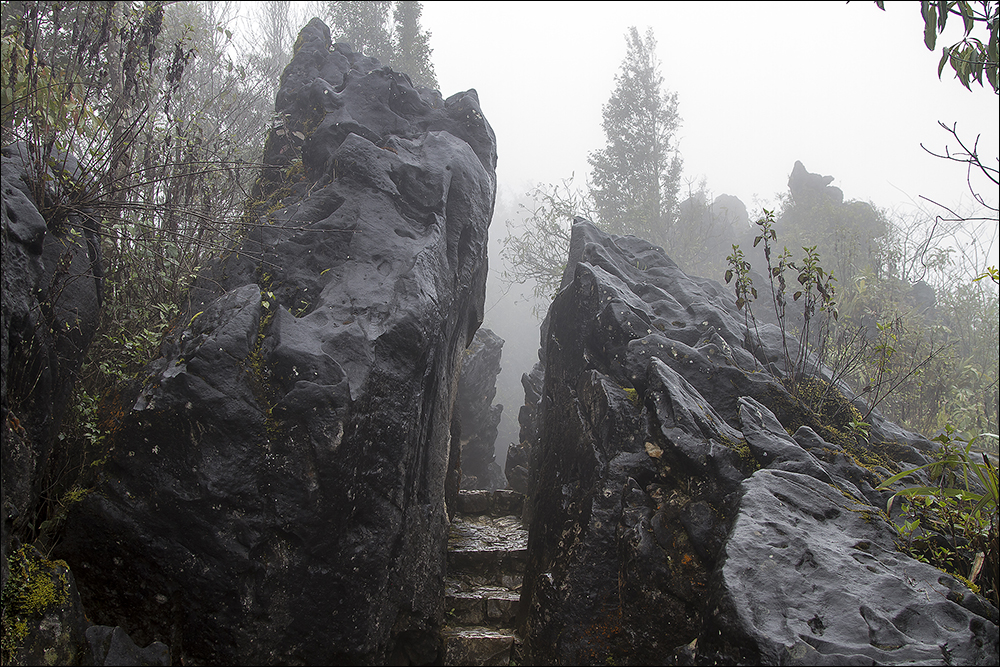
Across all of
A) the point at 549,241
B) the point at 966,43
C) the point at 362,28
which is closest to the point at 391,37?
the point at 362,28

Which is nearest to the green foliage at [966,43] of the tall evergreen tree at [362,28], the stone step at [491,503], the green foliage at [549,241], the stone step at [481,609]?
the stone step at [481,609]

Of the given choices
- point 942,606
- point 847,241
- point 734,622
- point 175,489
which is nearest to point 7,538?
point 175,489

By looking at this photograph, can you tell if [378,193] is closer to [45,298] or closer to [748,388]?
[45,298]

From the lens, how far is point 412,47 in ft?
56.2

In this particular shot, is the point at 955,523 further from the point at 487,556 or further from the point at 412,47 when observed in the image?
the point at 412,47

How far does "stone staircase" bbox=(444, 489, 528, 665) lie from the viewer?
17.3ft

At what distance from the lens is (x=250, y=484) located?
417 cm

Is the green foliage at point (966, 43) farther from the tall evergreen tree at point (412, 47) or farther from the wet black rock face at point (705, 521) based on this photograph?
the tall evergreen tree at point (412, 47)

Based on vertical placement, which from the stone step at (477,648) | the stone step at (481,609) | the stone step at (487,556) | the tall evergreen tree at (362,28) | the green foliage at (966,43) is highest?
the tall evergreen tree at (362,28)

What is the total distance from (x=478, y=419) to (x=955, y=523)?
11.6 metres

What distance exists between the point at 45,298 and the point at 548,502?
5.18 m

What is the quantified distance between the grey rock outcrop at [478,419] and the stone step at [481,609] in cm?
712

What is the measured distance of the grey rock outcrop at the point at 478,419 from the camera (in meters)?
14.0

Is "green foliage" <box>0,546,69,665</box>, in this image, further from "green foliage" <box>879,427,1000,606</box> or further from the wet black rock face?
"green foliage" <box>879,427,1000,606</box>
